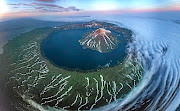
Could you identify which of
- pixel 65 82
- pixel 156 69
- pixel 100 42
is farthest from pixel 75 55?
pixel 156 69

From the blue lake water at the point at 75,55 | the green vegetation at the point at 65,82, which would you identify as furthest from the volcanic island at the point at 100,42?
the green vegetation at the point at 65,82

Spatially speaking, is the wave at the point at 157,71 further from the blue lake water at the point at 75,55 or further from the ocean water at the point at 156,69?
the blue lake water at the point at 75,55

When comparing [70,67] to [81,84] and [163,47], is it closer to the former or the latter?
[81,84]

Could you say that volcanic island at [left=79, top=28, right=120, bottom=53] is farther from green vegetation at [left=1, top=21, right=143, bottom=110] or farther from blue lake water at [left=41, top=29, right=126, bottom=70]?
green vegetation at [left=1, top=21, right=143, bottom=110]

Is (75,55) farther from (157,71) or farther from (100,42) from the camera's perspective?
(157,71)

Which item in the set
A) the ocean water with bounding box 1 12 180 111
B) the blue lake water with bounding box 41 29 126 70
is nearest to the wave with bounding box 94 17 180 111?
the ocean water with bounding box 1 12 180 111

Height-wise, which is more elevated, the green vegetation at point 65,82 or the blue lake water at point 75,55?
the blue lake water at point 75,55
